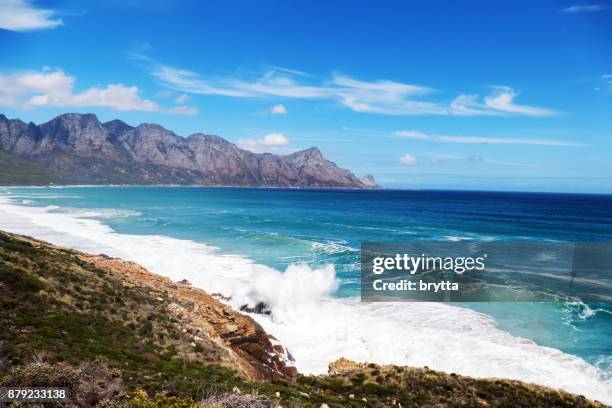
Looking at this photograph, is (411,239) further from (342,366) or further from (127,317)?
(127,317)

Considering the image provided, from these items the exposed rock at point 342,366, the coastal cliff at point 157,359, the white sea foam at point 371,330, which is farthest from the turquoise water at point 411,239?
the exposed rock at point 342,366

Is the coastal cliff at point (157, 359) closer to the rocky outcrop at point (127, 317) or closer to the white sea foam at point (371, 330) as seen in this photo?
the rocky outcrop at point (127, 317)

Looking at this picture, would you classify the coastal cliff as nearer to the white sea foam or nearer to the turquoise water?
the white sea foam

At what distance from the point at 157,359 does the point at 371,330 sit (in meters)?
13.4

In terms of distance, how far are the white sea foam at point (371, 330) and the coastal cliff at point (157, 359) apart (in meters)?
2.74

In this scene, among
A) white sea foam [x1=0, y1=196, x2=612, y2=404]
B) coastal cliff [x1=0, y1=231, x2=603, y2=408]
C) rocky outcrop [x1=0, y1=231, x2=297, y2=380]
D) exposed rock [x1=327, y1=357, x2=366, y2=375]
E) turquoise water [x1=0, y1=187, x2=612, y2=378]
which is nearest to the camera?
coastal cliff [x1=0, y1=231, x2=603, y2=408]

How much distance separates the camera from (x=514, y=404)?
49.2 ft

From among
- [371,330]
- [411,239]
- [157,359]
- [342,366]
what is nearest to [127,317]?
[157,359]

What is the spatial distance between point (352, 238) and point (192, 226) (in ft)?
85.1

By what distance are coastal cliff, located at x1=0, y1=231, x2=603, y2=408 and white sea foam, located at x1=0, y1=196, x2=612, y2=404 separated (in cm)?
274

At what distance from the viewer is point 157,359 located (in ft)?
46.3

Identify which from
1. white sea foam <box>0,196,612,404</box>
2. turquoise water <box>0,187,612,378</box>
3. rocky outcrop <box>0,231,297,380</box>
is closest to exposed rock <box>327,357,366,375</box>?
white sea foam <box>0,196,612,404</box>

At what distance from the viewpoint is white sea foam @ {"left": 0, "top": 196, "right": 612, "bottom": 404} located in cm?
1959

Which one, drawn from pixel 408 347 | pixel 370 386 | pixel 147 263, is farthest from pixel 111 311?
pixel 147 263
